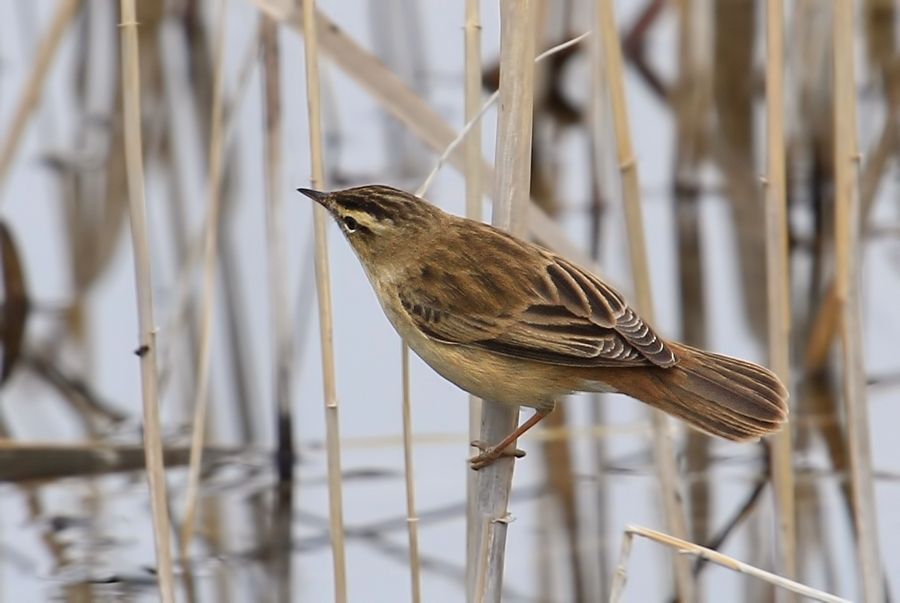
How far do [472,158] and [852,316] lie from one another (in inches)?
39.9

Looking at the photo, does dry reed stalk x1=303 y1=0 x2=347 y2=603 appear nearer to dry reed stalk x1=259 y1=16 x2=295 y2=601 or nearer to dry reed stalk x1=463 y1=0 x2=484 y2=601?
dry reed stalk x1=463 y1=0 x2=484 y2=601

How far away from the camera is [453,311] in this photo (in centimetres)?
342

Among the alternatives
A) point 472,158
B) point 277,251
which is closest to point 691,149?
point 277,251

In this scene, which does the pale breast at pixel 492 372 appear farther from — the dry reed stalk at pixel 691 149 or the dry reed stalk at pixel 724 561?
the dry reed stalk at pixel 691 149

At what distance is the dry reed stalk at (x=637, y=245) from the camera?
11.6 ft

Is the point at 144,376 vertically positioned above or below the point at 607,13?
below

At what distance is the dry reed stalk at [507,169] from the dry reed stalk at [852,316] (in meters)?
0.90

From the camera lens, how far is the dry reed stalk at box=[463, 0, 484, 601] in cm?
336

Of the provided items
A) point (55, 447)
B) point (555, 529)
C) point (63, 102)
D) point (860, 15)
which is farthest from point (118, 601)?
point (860, 15)

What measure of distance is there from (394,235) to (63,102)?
4.86 metres

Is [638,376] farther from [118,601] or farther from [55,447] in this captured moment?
[55,447]

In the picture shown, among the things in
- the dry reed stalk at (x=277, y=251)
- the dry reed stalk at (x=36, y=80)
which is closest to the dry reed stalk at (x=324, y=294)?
the dry reed stalk at (x=277, y=251)

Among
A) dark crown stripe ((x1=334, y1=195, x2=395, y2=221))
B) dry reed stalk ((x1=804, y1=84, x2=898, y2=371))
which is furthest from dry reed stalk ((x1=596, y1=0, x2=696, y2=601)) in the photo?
dry reed stalk ((x1=804, y1=84, x2=898, y2=371))

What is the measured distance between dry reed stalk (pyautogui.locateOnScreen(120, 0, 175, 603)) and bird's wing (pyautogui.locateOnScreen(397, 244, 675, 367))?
1.86ft
